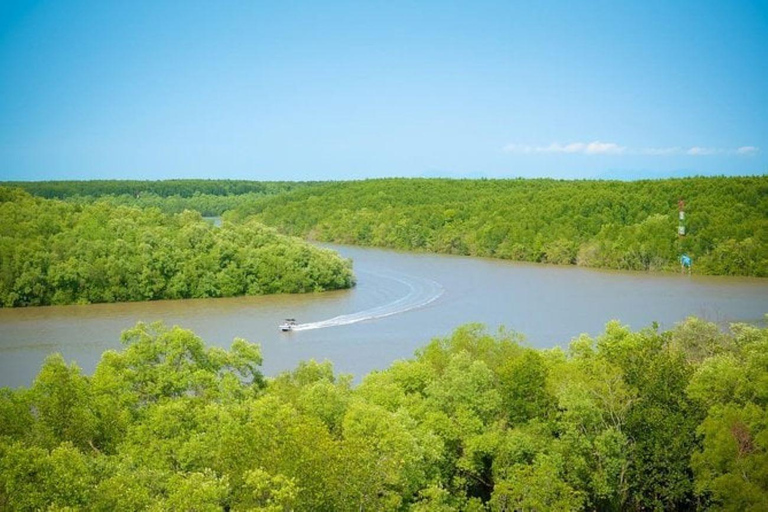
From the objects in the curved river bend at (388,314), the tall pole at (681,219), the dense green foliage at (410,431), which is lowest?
the curved river bend at (388,314)

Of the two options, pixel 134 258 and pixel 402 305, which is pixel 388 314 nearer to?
pixel 402 305

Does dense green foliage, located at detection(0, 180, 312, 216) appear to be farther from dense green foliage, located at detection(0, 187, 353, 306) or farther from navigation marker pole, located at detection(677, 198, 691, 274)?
navigation marker pole, located at detection(677, 198, 691, 274)

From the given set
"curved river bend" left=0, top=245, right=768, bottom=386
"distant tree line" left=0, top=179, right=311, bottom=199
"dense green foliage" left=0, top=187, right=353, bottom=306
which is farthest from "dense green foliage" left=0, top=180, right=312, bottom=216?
"curved river bend" left=0, top=245, right=768, bottom=386

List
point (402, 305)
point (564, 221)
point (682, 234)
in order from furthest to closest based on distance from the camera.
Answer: point (564, 221) → point (682, 234) → point (402, 305)

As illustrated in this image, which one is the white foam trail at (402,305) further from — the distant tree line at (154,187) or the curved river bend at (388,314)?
the distant tree line at (154,187)

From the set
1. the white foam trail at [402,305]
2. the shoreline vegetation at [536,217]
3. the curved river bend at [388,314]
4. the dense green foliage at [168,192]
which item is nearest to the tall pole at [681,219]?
the shoreline vegetation at [536,217]

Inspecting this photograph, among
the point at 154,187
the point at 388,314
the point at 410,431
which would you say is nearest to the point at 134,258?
the point at 388,314
